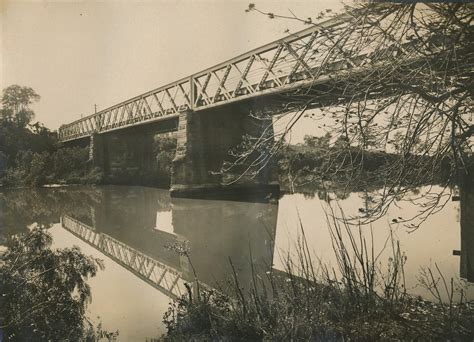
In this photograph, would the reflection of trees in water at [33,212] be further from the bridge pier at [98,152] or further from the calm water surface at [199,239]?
the bridge pier at [98,152]

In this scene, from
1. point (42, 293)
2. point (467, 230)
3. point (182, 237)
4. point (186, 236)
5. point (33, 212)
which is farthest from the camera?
point (33, 212)

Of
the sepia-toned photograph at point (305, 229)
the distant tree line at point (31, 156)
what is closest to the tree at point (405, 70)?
the sepia-toned photograph at point (305, 229)

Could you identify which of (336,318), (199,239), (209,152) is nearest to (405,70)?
(336,318)

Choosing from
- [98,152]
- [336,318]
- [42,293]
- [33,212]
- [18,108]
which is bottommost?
[33,212]

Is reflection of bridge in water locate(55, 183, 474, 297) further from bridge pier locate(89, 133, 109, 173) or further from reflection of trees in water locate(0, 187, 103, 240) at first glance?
bridge pier locate(89, 133, 109, 173)

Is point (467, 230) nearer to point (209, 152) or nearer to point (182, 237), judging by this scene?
point (182, 237)

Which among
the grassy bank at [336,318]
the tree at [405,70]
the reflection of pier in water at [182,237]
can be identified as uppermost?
the tree at [405,70]
